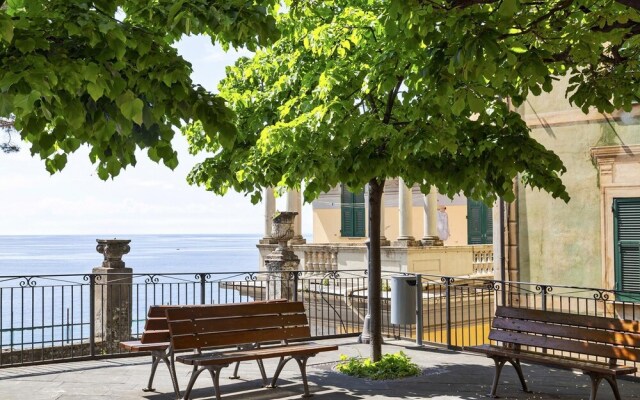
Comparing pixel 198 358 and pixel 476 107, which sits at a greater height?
pixel 476 107

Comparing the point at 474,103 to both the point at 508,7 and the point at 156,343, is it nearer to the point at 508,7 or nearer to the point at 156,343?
the point at 508,7

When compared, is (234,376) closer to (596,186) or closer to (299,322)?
(299,322)

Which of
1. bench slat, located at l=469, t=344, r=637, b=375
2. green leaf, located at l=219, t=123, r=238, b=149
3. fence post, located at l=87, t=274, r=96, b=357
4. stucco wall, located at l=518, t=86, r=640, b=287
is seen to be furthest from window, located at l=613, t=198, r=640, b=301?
green leaf, located at l=219, t=123, r=238, b=149

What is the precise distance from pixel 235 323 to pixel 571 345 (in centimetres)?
374

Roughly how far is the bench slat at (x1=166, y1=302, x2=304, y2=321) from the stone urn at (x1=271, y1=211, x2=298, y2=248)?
9.04 m

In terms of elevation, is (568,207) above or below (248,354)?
above

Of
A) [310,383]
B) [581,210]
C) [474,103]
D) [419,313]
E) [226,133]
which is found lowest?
[310,383]

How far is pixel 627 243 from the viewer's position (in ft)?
41.5

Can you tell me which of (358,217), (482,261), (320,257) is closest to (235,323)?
(320,257)

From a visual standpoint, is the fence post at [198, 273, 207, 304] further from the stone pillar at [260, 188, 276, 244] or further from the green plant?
the stone pillar at [260, 188, 276, 244]

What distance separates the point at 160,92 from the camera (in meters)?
5.01

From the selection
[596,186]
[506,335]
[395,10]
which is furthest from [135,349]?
[596,186]

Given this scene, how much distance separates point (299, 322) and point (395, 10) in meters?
4.56

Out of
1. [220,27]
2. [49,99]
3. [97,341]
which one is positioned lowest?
[97,341]
